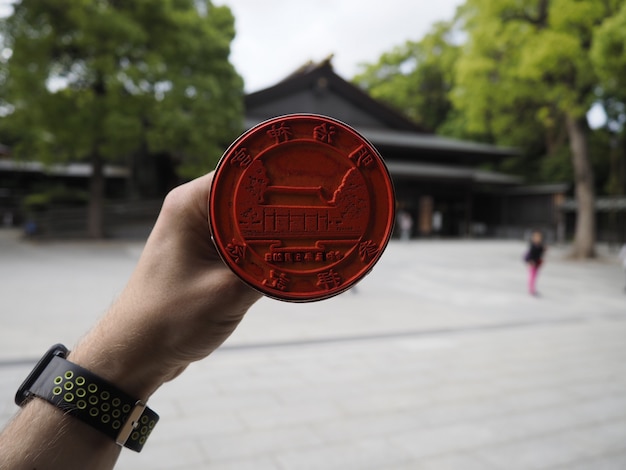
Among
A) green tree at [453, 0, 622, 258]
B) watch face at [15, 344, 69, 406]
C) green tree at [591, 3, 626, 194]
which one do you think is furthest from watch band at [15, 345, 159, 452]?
green tree at [453, 0, 622, 258]

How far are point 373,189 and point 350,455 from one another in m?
2.66

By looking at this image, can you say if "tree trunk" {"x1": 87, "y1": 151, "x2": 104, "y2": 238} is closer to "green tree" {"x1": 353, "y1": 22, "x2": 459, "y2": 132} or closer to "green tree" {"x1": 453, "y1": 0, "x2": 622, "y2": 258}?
"green tree" {"x1": 453, "y1": 0, "x2": 622, "y2": 258}

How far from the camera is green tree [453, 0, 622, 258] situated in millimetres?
12570

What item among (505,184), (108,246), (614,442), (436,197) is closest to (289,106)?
(436,197)

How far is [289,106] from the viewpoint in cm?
2166

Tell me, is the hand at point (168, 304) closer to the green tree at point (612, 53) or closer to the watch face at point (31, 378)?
the watch face at point (31, 378)

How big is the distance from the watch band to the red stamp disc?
14.3 inches

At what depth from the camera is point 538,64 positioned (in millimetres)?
12977

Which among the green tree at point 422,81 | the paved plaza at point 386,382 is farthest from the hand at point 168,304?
the green tree at point 422,81

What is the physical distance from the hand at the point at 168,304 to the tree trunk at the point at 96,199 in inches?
650

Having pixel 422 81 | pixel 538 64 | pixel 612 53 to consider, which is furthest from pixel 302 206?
pixel 422 81

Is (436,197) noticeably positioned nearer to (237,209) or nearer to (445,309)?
(445,309)

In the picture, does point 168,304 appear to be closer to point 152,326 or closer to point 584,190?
point 152,326

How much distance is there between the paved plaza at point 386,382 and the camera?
315 cm
